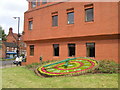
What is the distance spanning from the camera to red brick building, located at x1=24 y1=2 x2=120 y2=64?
14.6 meters

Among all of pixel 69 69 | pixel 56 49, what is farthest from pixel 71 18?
pixel 69 69

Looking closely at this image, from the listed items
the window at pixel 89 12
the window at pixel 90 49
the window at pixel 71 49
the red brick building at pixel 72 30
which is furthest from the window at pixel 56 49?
the window at pixel 89 12

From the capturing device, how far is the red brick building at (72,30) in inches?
575

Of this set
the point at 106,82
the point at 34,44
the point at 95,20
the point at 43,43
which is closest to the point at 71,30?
the point at 95,20

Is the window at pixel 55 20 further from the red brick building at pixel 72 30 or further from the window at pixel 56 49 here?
the window at pixel 56 49

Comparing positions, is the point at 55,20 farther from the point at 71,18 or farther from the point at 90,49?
the point at 90,49

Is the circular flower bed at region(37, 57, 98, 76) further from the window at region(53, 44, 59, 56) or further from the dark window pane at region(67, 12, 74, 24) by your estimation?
the dark window pane at region(67, 12, 74, 24)

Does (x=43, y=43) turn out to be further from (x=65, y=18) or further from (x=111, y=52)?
(x=111, y=52)

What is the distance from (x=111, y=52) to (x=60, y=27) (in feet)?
25.4

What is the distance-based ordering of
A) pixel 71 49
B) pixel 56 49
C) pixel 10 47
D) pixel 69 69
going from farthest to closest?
1. pixel 10 47
2. pixel 56 49
3. pixel 71 49
4. pixel 69 69

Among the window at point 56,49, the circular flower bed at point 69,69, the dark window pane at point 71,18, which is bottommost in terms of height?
the circular flower bed at point 69,69

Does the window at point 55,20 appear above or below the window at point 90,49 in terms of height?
above

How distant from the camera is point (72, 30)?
17.1 metres

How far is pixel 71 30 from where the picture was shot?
17234 millimetres
